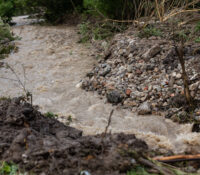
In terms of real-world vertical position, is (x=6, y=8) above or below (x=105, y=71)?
above

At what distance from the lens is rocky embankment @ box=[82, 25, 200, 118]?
14.1ft

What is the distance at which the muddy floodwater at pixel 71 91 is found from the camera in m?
3.59

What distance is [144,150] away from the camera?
2.55 m

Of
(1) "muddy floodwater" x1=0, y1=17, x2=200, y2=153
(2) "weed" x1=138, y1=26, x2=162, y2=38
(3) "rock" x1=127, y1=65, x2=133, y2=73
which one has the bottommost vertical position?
(1) "muddy floodwater" x1=0, y1=17, x2=200, y2=153

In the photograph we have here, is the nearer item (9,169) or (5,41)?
(9,169)

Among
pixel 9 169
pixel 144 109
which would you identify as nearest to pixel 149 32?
pixel 144 109

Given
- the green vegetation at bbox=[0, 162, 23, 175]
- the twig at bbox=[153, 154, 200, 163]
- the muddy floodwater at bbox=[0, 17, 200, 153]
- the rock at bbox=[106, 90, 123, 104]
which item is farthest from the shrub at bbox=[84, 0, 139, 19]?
the green vegetation at bbox=[0, 162, 23, 175]

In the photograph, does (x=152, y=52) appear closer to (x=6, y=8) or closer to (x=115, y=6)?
(x=115, y=6)

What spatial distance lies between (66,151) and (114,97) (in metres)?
2.28

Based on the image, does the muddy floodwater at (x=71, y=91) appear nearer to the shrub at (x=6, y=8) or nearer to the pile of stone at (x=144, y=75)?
the pile of stone at (x=144, y=75)

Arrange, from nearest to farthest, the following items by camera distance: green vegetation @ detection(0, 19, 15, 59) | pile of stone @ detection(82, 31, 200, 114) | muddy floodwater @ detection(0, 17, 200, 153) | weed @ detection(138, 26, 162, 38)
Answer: muddy floodwater @ detection(0, 17, 200, 153)
pile of stone @ detection(82, 31, 200, 114)
weed @ detection(138, 26, 162, 38)
green vegetation @ detection(0, 19, 15, 59)

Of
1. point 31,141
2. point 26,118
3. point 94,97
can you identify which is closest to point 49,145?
point 31,141

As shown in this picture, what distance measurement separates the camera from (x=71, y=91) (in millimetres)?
5297

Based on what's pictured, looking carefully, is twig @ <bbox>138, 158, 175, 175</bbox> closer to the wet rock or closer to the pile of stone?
the pile of stone
